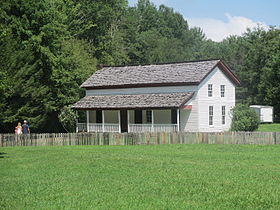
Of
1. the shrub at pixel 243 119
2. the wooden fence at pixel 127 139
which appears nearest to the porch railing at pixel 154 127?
the shrub at pixel 243 119

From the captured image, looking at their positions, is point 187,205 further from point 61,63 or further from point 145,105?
point 61,63

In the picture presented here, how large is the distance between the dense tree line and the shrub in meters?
15.3

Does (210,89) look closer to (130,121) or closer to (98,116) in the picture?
(130,121)

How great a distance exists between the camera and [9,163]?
24.0 m

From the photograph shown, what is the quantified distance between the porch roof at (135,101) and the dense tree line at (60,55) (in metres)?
2.38

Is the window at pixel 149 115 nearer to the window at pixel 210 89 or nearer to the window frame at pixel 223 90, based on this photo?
the window at pixel 210 89

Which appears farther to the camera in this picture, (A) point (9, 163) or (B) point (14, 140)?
(B) point (14, 140)

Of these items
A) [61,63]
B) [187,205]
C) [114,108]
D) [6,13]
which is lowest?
[187,205]

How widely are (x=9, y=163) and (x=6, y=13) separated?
24.2 meters

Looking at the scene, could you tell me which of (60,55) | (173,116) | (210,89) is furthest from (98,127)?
(210,89)

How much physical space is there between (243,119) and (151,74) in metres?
9.24

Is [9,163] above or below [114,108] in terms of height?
below

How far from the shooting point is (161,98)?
42938 millimetres

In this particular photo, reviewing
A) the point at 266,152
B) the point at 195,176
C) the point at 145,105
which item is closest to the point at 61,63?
the point at 145,105
